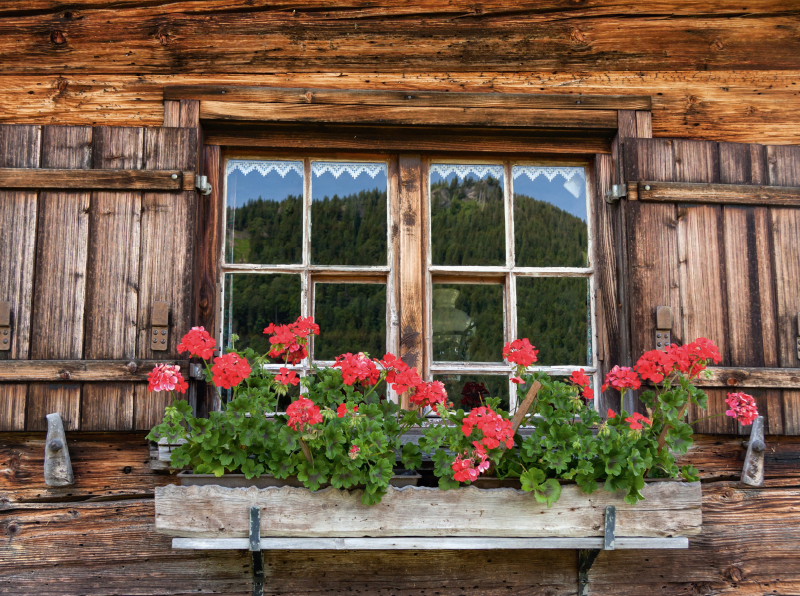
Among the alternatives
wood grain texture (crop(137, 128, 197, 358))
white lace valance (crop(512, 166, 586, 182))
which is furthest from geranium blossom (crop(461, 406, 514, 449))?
white lace valance (crop(512, 166, 586, 182))

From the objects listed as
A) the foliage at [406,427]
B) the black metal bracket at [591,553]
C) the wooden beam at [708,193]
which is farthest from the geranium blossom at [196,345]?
the wooden beam at [708,193]

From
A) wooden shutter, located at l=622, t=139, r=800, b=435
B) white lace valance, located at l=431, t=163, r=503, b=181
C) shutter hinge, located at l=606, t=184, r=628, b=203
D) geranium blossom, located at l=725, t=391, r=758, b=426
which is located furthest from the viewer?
white lace valance, located at l=431, t=163, r=503, b=181

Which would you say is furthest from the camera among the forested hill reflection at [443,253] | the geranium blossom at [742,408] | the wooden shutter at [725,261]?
the forested hill reflection at [443,253]

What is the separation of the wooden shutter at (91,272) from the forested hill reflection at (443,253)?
0.31 metres

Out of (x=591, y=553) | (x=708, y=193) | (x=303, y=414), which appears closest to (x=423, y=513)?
(x=303, y=414)

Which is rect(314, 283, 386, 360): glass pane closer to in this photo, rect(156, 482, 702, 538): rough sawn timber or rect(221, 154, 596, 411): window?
rect(221, 154, 596, 411): window

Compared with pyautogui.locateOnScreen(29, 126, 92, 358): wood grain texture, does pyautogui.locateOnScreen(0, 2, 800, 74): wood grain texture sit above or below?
above

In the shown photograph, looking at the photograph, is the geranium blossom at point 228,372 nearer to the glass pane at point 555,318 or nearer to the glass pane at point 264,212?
the glass pane at point 264,212

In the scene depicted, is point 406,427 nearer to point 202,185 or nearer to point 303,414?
point 303,414

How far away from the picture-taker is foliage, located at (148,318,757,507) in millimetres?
1953

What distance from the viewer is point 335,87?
2.56 m

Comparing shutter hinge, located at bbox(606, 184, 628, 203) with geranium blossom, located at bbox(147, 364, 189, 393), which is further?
shutter hinge, located at bbox(606, 184, 628, 203)

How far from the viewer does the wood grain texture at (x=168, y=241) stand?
7.52 feet

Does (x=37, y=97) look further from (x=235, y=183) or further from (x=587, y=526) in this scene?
(x=587, y=526)
